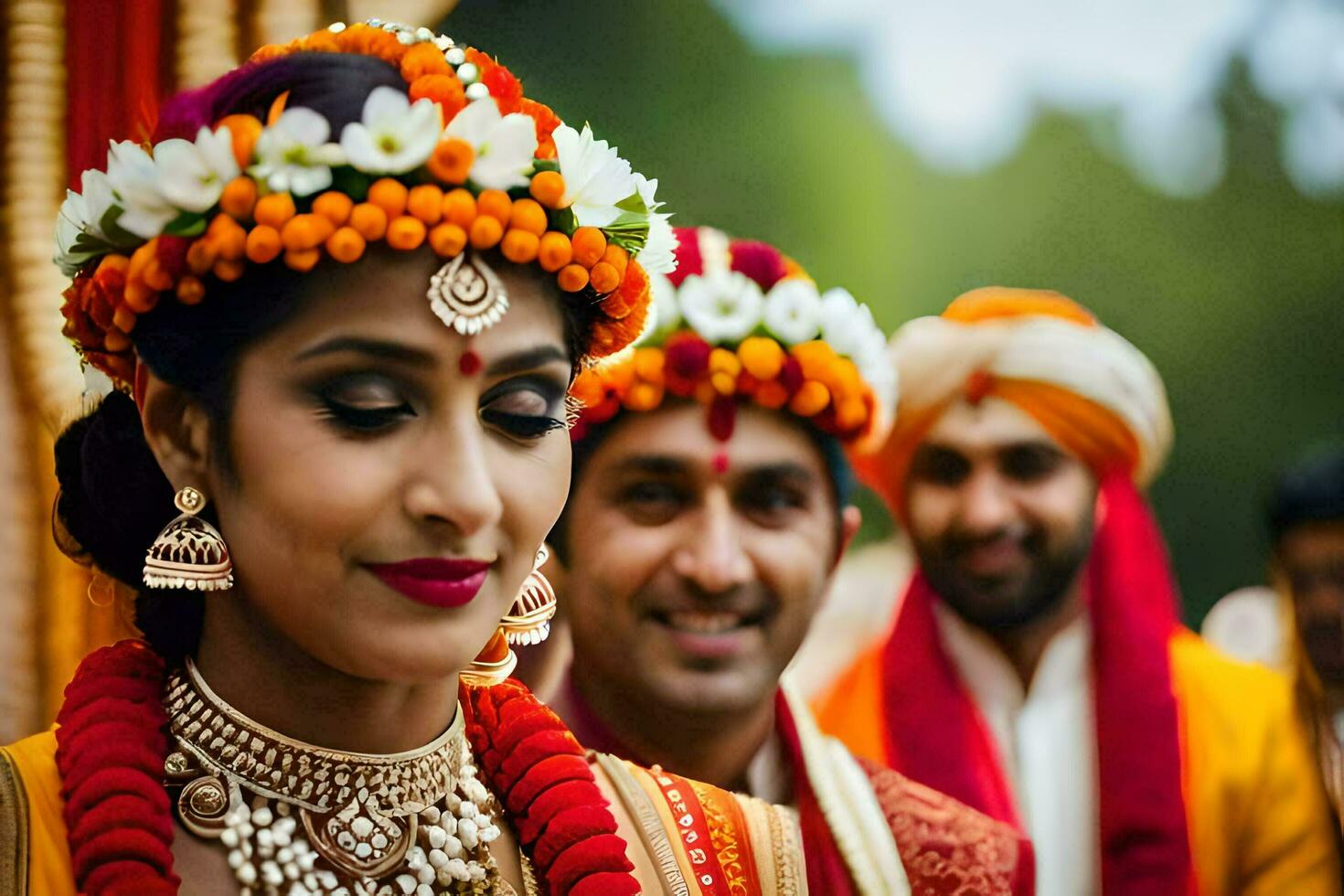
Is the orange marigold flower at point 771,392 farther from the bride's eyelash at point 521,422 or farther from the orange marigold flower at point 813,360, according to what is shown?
the bride's eyelash at point 521,422

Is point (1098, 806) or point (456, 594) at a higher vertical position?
point (456, 594)

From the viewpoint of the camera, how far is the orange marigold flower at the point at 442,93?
162 centimetres

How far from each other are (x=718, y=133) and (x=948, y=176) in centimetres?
59

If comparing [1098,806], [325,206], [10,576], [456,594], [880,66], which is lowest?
[1098,806]

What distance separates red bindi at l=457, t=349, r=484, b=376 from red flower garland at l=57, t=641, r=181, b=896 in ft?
1.79

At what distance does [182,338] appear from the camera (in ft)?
5.33

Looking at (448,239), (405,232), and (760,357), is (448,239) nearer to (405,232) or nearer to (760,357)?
(405,232)

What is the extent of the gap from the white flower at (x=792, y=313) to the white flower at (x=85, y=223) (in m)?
1.26

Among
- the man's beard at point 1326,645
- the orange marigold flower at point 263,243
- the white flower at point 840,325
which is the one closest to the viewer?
the orange marigold flower at point 263,243

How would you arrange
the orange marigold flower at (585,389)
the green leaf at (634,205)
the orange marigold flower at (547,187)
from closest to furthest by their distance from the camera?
the orange marigold flower at (547,187) → the green leaf at (634,205) → the orange marigold flower at (585,389)

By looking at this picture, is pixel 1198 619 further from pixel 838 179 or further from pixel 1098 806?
pixel 838 179

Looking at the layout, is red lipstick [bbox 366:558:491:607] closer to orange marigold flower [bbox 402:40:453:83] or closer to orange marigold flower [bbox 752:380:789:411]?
orange marigold flower [bbox 402:40:453:83]

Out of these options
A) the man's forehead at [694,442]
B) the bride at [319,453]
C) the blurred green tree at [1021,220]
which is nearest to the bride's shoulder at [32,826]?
the bride at [319,453]

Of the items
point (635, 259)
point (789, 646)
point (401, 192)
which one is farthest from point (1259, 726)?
point (401, 192)
